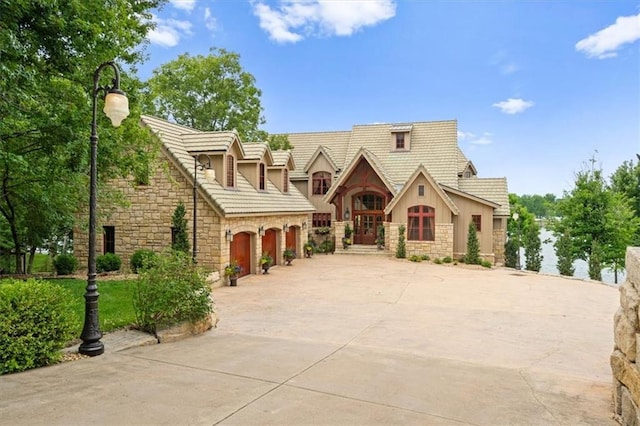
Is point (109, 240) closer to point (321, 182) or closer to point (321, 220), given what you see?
point (321, 220)

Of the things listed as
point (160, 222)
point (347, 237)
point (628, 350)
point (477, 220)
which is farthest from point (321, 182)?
point (628, 350)

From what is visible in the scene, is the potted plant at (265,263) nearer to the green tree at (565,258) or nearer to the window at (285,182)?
the window at (285,182)

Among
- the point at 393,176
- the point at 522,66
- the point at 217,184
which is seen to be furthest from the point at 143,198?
the point at 522,66

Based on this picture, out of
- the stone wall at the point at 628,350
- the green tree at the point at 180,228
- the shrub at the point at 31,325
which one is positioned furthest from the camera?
the green tree at the point at 180,228

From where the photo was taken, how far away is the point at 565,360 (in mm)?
7117

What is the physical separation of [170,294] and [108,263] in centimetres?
975

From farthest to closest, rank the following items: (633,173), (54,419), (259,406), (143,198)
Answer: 1. (633,173)
2. (143,198)
3. (259,406)
4. (54,419)

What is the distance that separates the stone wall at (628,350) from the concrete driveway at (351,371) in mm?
353

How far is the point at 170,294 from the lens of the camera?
299 inches

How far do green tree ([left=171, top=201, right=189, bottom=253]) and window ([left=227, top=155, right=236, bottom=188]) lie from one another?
8.20 feet

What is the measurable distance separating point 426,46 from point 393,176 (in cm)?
882

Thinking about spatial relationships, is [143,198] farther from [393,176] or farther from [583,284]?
[583,284]

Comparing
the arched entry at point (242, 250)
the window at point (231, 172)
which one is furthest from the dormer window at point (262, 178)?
the arched entry at point (242, 250)

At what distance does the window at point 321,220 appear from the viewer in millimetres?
28998
